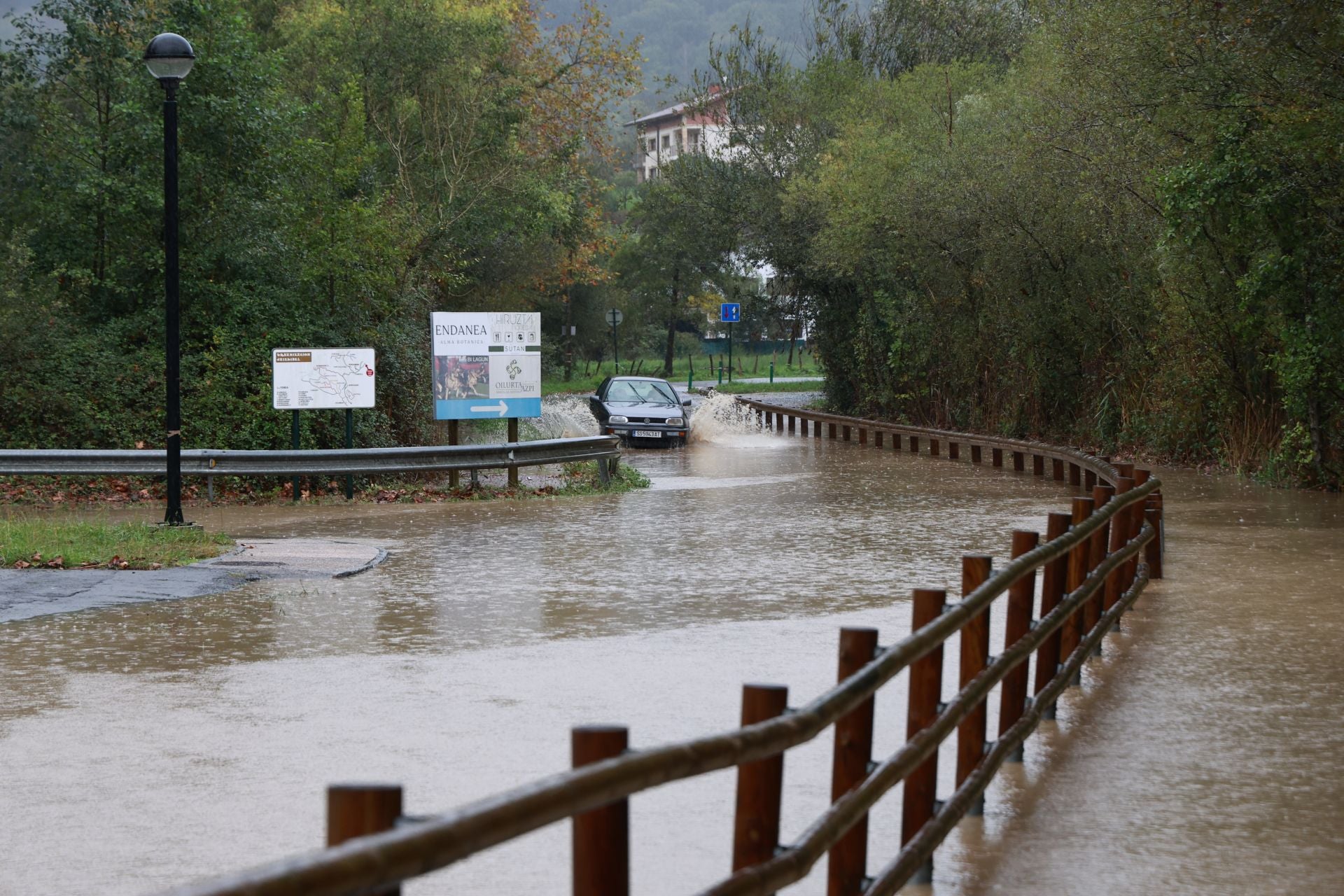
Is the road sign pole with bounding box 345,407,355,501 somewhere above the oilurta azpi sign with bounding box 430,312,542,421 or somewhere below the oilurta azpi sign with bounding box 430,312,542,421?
below

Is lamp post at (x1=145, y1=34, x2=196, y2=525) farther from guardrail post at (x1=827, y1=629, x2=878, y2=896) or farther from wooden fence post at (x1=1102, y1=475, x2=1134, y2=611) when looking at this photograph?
guardrail post at (x1=827, y1=629, x2=878, y2=896)

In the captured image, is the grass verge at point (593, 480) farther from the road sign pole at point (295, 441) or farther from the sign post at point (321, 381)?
the road sign pole at point (295, 441)

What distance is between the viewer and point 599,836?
329 centimetres

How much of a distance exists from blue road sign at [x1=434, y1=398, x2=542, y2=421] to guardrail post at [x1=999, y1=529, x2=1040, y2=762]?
15651 mm

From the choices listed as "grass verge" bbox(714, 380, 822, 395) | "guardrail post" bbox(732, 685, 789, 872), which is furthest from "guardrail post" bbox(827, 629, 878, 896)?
"grass verge" bbox(714, 380, 822, 395)

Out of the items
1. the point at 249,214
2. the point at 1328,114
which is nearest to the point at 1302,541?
the point at 1328,114

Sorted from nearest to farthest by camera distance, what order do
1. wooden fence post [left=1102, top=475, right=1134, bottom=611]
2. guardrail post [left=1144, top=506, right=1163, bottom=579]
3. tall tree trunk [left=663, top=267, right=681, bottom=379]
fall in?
wooden fence post [left=1102, top=475, right=1134, bottom=611], guardrail post [left=1144, top=506, right=1163, bottom=579], tall tree trunk [left=663, top=267, right=681, bottom=379]

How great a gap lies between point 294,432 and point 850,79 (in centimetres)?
2643

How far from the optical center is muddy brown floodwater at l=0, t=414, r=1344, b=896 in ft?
20.7

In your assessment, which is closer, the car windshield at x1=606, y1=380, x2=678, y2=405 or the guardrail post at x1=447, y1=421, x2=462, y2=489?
the guardrail post at x1=447, y1=421, x2=462, y2=489

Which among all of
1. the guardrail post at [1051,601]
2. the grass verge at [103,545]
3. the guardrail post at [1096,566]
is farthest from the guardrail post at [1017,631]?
the grass verge at [103,545]

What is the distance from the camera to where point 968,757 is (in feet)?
22.0

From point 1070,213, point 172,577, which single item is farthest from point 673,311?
point 172,577

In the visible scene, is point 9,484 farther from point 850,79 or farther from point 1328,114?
point 850,79
